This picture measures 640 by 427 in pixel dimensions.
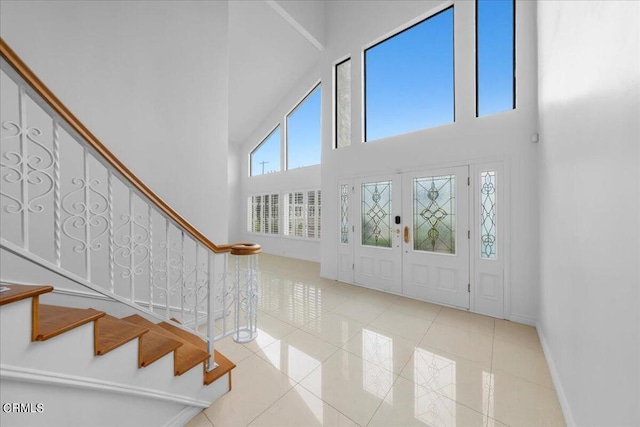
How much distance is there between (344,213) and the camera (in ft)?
15.2

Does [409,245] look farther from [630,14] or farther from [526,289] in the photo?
[630,14]

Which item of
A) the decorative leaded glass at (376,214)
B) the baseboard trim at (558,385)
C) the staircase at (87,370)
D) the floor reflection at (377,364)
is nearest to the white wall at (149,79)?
the staircase at (87,370)

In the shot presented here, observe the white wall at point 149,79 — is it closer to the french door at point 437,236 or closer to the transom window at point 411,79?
the transom window at point 411,79

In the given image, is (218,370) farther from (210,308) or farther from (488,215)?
(488,215)

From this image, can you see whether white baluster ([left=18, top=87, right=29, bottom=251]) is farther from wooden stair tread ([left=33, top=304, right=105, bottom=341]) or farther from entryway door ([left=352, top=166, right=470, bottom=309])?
entryway door ([left=352, top=166, right=470, bottom=309])

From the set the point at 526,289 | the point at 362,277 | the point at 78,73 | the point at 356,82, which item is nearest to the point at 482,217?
the point at 526,289

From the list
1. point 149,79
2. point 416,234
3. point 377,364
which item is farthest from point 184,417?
point 416,234

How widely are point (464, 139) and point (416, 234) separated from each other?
1508mm

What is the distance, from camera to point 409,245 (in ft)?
12.4

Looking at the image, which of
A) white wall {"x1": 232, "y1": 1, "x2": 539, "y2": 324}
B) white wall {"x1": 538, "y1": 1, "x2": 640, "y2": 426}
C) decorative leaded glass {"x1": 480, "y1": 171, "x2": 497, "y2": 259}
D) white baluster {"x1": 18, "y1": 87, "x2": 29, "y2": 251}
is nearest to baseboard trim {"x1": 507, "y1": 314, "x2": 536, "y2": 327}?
white wall {"x1": 232, "y1": 1, "x2": 539, "y2": 324}

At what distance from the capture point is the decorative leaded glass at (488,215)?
3.09 m

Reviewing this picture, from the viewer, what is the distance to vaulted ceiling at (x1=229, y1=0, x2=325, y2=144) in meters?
4.63

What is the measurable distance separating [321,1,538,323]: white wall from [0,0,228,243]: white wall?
2.37 m

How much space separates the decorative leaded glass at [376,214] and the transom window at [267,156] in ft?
13.1
